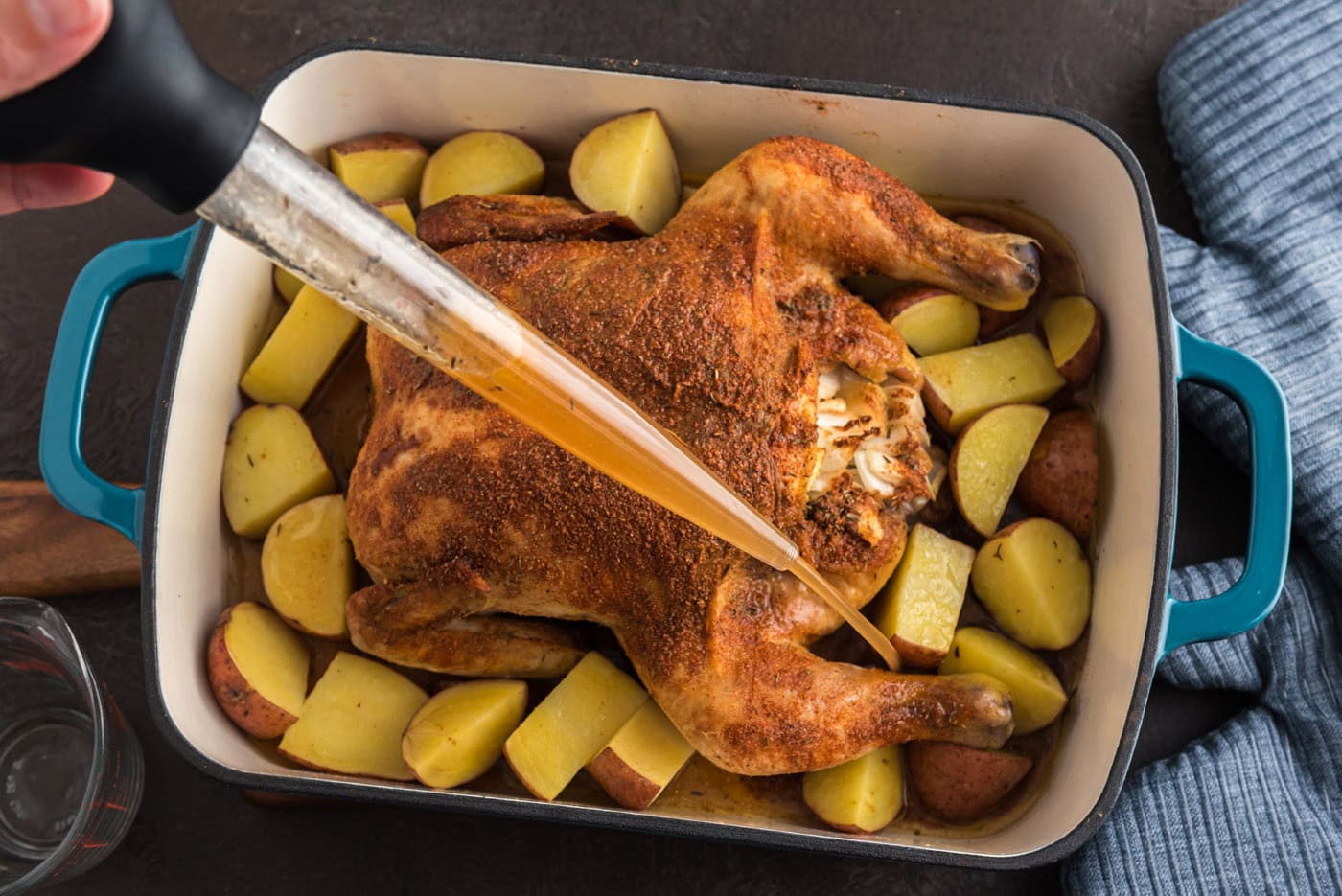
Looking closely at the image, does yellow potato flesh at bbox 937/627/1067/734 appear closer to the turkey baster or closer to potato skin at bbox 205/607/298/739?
the turkey baster

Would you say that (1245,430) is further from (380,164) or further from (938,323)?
(380,164)

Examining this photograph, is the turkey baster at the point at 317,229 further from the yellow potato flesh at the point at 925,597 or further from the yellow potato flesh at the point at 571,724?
the yellow potato flesh at the point at 571,724

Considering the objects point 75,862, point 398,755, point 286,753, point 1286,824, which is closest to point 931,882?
point 1286,824

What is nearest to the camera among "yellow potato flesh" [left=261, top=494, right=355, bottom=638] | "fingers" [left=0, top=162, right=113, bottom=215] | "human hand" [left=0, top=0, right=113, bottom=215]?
"human hand" [left=0, top=0, right=113, bottom=215]

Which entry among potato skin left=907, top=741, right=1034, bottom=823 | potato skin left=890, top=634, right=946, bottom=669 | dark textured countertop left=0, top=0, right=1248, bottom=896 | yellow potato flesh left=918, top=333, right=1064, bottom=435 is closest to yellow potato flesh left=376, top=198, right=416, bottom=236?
dark textured countertop left=0, top=0, right=1248, bottom=896

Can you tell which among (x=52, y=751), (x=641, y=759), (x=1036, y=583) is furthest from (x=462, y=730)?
(x=1036, y=583)

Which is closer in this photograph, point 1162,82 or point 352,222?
point 352,222

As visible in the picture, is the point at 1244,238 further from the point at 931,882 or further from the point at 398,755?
the point at 398,755
